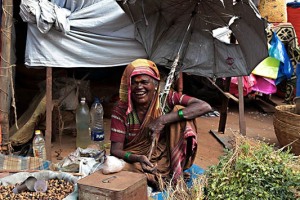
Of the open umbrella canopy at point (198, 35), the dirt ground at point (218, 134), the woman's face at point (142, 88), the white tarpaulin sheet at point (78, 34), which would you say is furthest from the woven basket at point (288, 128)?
the woman's face at point (142, 88)

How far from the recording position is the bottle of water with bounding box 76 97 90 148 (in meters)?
5.10

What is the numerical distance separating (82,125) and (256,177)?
119 inches

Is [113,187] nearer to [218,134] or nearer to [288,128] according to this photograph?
[288,128]

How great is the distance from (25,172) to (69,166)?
47 cm

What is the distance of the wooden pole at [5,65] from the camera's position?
3.98 metres

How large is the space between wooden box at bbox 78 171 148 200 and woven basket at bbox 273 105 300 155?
2402 mm

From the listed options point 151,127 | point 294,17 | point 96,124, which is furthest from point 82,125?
point 294,17

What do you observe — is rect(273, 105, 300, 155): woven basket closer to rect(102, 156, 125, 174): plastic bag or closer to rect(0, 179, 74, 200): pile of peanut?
rect(102, 156, 125, 174): plastic bag

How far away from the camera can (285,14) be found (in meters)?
7.34

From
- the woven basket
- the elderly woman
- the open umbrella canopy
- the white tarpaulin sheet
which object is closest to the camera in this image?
the elderly woman

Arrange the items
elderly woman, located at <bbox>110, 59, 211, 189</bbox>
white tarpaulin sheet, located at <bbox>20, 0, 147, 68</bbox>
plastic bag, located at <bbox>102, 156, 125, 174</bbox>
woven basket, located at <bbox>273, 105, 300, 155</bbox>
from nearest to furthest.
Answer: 1. plastic bag, located at <bbox>102, 156, 125, 174</bbox>
2. elderly woman, located at <bbox>110, 59, 211, 189</bbox>
3. white tarpaulin sheet, located at <bbox>20, 0, 147, 68</bbox>
4. woven basket, located at <bbox>273, 105, 300, 155</bbox>

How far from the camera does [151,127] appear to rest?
11.2 ft

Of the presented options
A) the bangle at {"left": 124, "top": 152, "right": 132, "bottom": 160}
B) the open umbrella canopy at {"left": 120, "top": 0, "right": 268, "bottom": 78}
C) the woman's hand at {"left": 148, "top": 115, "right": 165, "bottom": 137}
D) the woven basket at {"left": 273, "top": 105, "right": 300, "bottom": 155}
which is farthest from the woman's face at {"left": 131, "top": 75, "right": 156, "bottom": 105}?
the woven basket at {"left": 273, "top": 105, "right": 300, "bottom": 155}

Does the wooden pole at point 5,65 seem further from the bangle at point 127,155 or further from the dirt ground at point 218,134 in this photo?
the bangle at point 127,155
